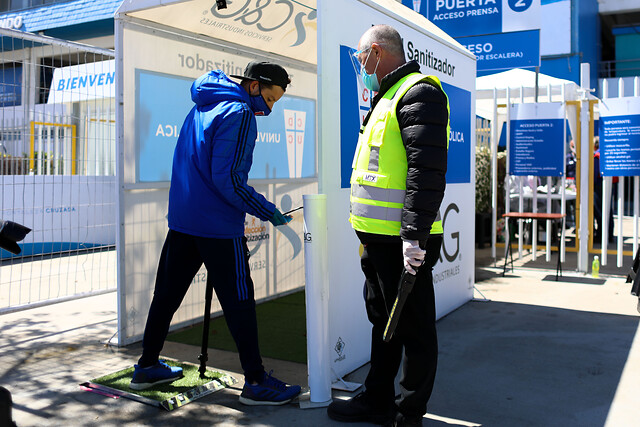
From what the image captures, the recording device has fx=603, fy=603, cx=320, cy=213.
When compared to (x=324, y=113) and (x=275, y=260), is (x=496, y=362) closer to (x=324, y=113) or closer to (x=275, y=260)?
(x=324, y=113)

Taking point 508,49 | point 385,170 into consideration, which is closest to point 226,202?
point 385,170

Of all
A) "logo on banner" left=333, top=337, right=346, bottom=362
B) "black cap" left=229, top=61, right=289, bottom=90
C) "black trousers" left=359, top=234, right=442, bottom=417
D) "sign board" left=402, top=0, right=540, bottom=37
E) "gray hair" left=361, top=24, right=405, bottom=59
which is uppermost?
"sign board" left=402, top=0, right=540, bottom=37

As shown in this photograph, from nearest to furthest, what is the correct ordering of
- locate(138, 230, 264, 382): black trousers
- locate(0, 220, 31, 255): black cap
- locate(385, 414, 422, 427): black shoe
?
locate(0, 220, 31, 255): black cap, locate(385, 414, 422, 427): black shoe, locate(138, 230, 264, 382): black trousers

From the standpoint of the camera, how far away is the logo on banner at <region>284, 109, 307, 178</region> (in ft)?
22.2

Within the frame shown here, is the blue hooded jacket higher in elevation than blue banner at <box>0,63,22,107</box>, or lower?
lower

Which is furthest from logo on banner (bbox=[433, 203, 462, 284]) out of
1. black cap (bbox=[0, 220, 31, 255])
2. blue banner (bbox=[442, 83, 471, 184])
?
black cap (bbox=[0, 220, 31, 255])

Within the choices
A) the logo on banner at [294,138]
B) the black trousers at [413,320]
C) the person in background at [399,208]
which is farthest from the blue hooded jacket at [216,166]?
the logo on banner at [294,138]

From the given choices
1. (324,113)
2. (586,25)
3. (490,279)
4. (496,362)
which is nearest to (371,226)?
(324,113)

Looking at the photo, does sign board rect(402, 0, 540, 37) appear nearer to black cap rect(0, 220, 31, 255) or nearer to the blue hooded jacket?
the blue hooded jacket

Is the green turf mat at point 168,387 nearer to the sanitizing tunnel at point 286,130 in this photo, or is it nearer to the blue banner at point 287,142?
the sanitizing tunnel at point 286,130

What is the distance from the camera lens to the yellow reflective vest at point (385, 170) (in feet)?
10.1

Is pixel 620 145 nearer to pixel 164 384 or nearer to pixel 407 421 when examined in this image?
pixel 407 421

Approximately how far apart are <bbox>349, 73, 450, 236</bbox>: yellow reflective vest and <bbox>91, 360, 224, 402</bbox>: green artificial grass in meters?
1.69

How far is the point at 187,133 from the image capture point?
3.74 metres
